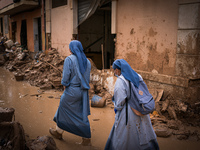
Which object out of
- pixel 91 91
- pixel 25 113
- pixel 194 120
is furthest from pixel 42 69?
pixel 194 120

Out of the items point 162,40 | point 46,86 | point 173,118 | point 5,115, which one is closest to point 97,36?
point 46,86

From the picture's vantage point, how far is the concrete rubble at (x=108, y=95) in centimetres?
420

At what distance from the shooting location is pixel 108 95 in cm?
646

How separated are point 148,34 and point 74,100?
3008 millimetres

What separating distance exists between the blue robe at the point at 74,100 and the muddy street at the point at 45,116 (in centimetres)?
35

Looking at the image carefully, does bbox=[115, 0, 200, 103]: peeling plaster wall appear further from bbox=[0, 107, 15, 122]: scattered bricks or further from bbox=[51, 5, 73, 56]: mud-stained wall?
bbox=[0, 107, 15, 122]: scattered bricks

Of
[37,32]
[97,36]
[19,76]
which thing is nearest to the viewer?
[19,76]

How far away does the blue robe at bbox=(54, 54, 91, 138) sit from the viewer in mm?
3527

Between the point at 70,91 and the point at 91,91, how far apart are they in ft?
10.0

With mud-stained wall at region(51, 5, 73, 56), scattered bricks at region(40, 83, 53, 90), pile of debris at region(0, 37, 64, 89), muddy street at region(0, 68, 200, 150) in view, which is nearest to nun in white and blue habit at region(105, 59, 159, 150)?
muddy street at region(0, 68, 200, 150)

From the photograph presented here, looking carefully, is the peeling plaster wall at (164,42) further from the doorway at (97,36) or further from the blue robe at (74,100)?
the doorway at (97,36)

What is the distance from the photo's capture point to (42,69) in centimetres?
939

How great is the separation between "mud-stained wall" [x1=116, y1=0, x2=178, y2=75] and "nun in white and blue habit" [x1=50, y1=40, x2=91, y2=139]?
7.95 feet

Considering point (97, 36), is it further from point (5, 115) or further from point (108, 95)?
point (5, 115)
